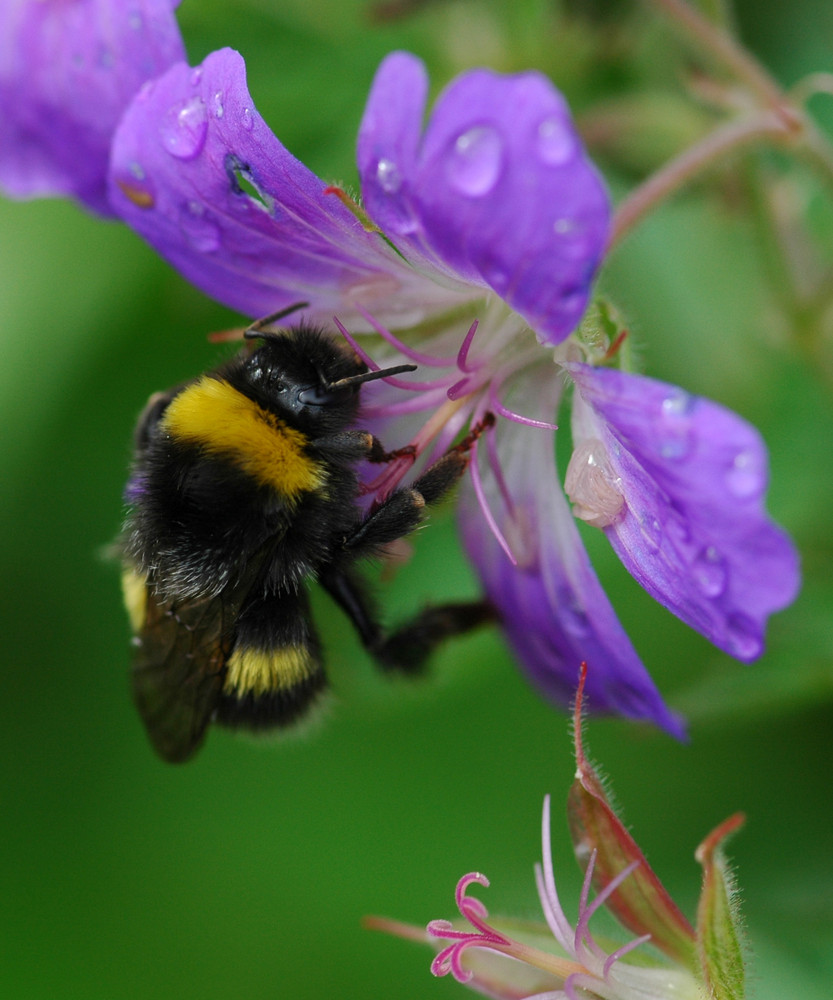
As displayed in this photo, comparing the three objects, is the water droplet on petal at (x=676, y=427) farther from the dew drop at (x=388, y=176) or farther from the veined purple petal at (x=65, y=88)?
the veined purple petal at (x=65, y=88)

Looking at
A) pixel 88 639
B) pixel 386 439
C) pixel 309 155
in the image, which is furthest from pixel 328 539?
pixel 88 639

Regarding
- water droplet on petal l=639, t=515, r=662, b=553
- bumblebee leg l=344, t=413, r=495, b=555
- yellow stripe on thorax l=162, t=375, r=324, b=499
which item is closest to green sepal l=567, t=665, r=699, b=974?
water droplet on petal l=639, t=515, r=662, b=553

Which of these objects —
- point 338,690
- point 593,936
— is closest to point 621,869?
point 593,936

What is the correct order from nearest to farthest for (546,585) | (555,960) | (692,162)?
1. (555,960)
2. (692,162)
3. (546,585)

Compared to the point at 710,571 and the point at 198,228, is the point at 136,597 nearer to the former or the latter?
the point at 198,228

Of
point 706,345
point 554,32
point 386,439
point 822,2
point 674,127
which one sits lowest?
point 386,439

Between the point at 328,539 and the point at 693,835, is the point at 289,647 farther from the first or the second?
the point at 693,835

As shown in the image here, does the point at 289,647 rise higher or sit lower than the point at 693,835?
higher
